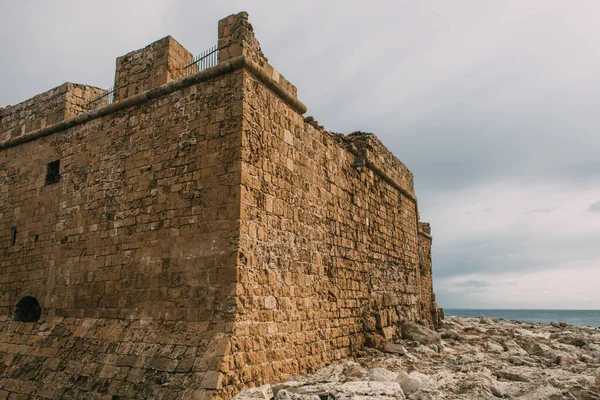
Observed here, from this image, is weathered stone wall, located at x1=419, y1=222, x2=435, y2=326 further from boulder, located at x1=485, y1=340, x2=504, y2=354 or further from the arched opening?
the arched opening

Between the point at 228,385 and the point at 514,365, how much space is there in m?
5.45

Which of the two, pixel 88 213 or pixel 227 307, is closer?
pixel 227 307

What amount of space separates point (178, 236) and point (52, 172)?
388 centimetres

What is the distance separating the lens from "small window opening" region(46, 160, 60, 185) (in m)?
8.72

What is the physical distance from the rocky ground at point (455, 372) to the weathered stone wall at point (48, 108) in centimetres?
642

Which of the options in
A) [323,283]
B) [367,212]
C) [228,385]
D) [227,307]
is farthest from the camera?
[367,212]

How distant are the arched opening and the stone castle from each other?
1.0 inches

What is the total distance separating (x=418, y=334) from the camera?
422 inches

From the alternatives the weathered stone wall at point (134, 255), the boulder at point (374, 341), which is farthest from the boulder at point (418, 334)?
the weathered stone wall at point (134, 255)

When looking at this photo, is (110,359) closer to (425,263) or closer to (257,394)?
→ (257,394)

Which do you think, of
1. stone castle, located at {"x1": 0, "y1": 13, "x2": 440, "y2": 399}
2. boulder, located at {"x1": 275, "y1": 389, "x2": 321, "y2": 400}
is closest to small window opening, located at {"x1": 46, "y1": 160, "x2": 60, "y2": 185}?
stone castle, located at {"x1": 0, "y1": 13, "x2": 440, "y2": 399}

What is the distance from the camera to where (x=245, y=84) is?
649cm

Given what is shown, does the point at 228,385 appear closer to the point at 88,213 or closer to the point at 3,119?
the point at 88,213

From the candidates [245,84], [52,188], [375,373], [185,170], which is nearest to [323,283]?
[375,373]
